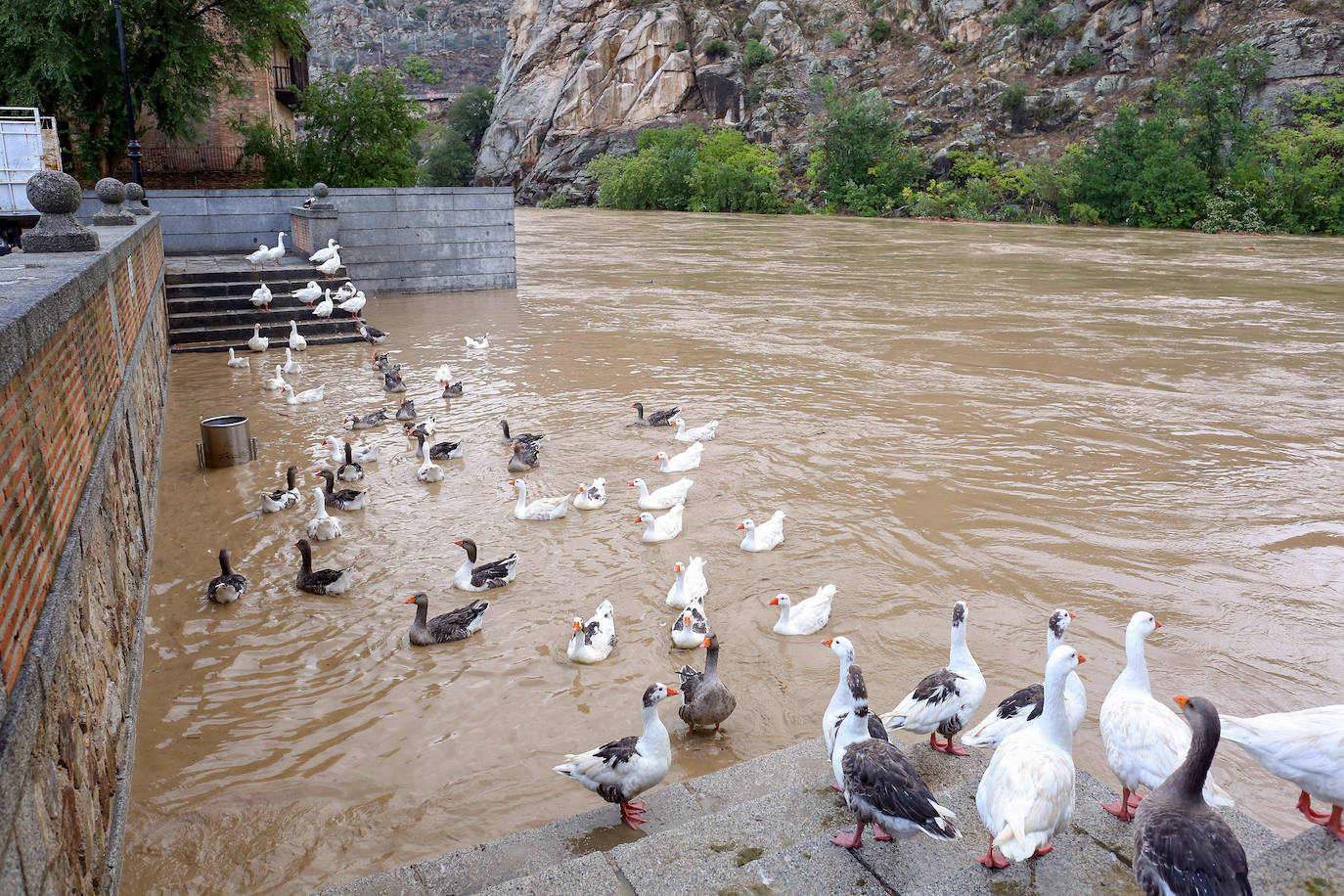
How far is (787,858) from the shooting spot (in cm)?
384

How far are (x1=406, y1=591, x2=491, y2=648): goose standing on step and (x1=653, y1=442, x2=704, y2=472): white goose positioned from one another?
381cm

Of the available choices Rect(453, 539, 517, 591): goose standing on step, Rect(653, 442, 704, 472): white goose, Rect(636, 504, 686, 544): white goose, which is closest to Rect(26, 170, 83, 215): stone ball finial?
Rect(453, 539, 517, 591): goose standing on step

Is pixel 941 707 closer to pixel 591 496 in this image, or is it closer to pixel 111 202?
pixel 591 496

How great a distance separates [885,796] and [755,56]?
77.9m

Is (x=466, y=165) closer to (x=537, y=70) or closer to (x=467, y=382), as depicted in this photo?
(x=537, y=70)

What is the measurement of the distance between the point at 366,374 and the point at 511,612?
8.67 metres

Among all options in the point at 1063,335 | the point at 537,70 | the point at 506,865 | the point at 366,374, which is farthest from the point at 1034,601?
the point at 537,70

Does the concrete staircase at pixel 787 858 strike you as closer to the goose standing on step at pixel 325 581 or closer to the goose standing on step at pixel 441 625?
the goose standing on step at pixel 441 625

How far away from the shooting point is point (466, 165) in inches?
3573

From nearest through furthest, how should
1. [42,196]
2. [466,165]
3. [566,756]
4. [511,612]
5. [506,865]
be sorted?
[506,865] → [566,756] → [42,196] → [511,612] → [466,165]

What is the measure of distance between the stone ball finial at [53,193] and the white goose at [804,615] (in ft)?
19.5

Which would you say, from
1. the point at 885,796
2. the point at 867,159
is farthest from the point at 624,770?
the point at 867,159

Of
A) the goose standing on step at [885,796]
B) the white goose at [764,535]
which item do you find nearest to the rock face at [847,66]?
the white goose at [764,535]

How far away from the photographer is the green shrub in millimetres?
73875
